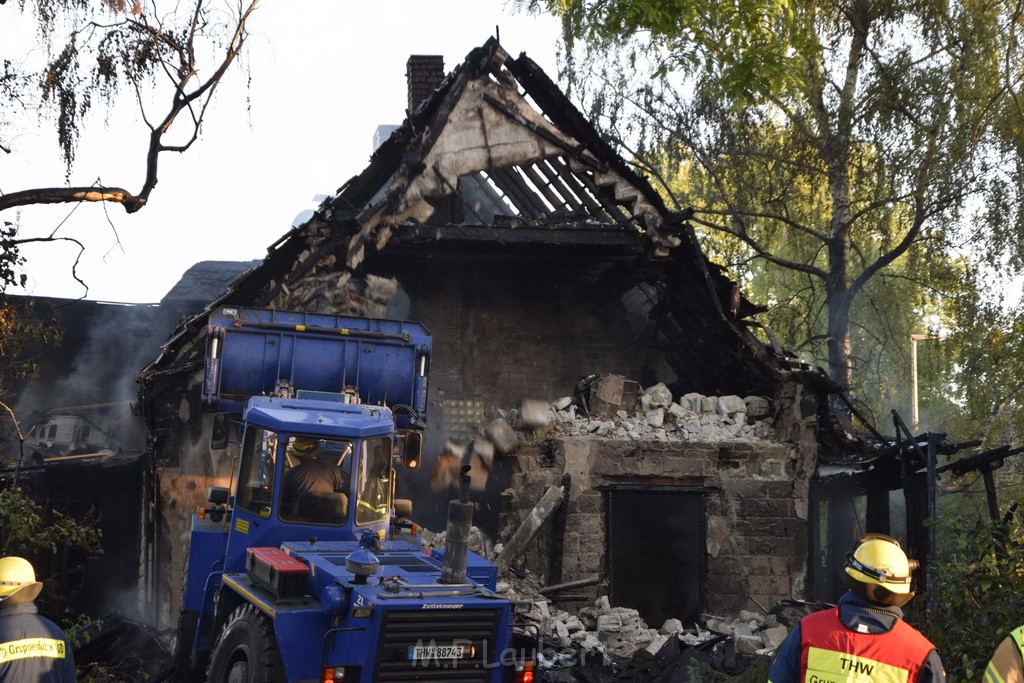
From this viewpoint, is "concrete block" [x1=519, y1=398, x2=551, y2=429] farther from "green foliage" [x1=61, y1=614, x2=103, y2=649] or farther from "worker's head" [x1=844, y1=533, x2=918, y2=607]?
"worker's head" [x1=844, y1=533, x2=918, y2=607]

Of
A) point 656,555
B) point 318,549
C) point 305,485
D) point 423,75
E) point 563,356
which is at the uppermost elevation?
point 423,75

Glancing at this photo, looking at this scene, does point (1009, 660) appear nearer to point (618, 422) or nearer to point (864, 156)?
point (618, 422)

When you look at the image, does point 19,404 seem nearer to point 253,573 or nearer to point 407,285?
point 407,285

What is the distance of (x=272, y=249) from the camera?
1384 centimetres

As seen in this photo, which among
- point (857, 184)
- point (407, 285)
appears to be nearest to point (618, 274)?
point (407, 285)

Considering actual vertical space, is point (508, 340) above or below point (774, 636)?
above

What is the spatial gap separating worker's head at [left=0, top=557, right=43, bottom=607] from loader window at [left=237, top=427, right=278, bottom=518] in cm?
308

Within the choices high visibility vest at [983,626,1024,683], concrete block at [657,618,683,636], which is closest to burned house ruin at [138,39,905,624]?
concrete block at [657,618,683,636]

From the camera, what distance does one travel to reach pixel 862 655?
404 centimetres

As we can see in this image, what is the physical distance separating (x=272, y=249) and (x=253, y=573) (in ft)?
22.9

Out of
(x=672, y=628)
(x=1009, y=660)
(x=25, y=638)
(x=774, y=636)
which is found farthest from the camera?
(x=672, y=628)

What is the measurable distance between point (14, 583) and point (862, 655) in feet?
12.5

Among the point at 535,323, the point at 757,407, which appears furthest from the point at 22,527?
the point at 757,407

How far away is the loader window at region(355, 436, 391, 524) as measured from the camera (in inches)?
325
